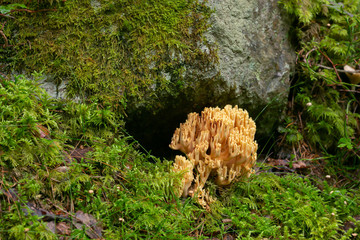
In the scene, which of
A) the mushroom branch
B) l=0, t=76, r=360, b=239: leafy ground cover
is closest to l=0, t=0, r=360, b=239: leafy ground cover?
l=0, t=76, r=360, b=239: leafy ground cover

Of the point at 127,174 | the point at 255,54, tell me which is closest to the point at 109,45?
the point at 127,174

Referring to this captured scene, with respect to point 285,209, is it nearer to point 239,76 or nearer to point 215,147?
point 215,147

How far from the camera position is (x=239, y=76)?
133 inches

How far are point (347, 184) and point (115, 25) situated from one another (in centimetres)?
303

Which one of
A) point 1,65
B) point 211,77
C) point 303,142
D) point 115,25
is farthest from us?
point 303,142

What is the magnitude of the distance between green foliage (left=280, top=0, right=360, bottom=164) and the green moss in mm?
1461

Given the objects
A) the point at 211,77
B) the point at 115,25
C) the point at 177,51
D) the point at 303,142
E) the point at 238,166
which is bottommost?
the point at 303,142

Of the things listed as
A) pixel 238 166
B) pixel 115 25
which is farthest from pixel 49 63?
pixel 238 166

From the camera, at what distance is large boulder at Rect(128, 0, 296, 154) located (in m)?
3.22

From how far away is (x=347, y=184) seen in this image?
11.9ft

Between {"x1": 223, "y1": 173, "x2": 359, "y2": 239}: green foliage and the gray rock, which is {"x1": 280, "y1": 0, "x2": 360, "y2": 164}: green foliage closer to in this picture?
the gray rock

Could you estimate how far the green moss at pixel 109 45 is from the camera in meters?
2.83

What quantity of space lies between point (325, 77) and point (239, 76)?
1233 mm

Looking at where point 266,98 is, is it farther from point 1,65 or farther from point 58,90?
point 1,65
